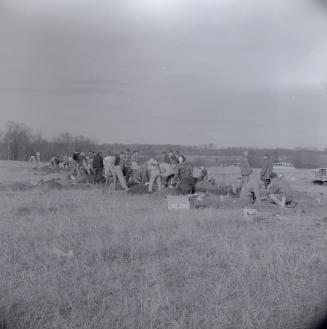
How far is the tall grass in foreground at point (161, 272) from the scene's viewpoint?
5754 mm

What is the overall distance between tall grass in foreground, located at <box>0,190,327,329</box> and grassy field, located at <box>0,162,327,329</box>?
15mm

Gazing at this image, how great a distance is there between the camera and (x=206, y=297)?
6355 millimetres

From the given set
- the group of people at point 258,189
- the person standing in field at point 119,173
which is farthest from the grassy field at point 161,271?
the person standing in field at point 119,173

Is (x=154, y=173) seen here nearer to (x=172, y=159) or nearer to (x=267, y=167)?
(x=172, y=159)

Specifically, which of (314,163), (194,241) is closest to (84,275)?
A: (194,241)

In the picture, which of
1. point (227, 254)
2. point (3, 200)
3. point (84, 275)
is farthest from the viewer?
point (3, 200)

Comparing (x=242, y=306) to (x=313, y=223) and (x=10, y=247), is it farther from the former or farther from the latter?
(x=313, y=223)

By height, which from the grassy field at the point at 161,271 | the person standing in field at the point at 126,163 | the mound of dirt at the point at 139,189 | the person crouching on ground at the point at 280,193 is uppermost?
the person standing in field at the point at 126,163

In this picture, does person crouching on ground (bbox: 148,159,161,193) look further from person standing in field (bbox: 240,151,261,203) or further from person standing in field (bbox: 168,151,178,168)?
person standing in field (bbox: 240,151,261,203)

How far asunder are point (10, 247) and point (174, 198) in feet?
21.7

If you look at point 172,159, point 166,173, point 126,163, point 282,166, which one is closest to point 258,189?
point 166,173

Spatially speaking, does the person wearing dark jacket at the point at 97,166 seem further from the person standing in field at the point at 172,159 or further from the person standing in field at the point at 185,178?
the person standing in field at the point at 185,178

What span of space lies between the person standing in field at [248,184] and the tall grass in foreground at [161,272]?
3.00 meters

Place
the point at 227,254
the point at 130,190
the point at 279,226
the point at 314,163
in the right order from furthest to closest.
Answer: the point at 314,163 < the point at 130,190 < the point at 279,226 < the point at 227,254
